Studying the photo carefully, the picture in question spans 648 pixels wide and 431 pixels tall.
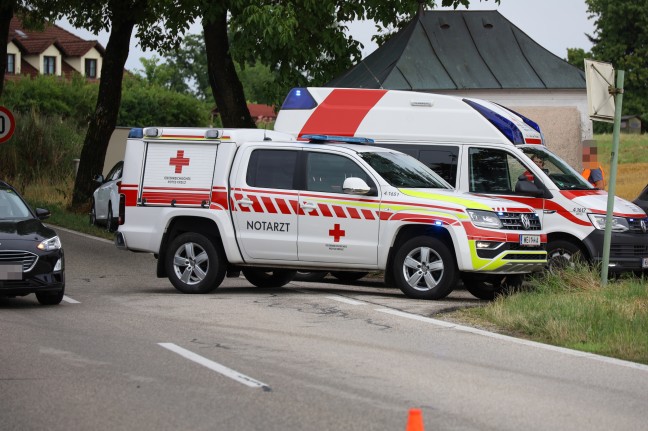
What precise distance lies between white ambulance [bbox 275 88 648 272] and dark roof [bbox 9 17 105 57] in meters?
77.5

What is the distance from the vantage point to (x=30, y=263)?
1444 cm

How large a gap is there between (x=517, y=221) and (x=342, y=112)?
4.27 m

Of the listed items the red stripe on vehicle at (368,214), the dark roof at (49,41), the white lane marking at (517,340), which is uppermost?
the dark roof at (49,41)

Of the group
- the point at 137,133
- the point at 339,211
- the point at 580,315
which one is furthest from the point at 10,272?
the point at 580,315

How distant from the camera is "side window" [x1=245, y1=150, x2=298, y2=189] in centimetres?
1608

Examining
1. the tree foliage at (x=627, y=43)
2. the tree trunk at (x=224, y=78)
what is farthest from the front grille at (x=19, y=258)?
the tree foliage at (x=627, y=43)

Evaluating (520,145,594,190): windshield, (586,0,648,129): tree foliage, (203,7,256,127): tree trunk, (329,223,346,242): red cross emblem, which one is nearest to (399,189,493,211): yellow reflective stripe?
(329,223,346,242): red cross emblem

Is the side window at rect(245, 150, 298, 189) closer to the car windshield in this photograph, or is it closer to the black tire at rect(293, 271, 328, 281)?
the car windshield

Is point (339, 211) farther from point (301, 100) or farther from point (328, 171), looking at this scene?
point (301, 100)

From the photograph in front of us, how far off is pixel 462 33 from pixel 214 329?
15438mm

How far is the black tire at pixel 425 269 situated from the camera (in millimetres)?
15109

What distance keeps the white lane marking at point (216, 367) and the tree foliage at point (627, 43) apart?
7516 cm

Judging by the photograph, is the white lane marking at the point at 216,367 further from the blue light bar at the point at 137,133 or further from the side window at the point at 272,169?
the blue light bar at the point at 137,133

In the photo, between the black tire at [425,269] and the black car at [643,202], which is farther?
the black car at [643,202]
